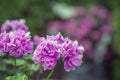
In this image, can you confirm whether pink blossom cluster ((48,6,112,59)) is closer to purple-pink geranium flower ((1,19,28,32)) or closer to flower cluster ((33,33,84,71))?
purple-pink geranium flower ((1,19,28,32))

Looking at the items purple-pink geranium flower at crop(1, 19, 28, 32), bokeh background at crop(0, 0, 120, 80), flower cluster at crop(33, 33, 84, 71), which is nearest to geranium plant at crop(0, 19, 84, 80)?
flower cluster at crop(33, 33, 84, 71)

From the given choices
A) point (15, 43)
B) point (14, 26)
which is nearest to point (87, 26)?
point (14, 26)

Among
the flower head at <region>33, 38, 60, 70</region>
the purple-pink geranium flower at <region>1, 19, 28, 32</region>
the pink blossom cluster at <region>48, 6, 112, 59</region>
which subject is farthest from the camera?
the pink blossom cluster at <region>48, 6, 112, 59</region>

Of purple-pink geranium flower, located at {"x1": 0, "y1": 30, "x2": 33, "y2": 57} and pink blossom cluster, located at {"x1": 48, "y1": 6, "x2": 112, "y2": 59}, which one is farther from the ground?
pink blossom cluster, located at {"x1": 48, "y1": 6, "x2": 112, "y2": 59}

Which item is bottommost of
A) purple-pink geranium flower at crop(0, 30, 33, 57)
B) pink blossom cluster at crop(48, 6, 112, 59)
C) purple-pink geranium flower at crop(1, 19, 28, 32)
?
purple-pink geranium flower at crop(0, 30, 33, 57)

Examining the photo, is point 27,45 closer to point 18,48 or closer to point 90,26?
point 18,48

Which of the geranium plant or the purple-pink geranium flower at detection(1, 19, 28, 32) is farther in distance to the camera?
the purple-pink geranium flower at detection(1, 19, 28, 32)

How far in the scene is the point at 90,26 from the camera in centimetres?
525

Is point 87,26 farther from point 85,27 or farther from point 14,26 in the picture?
point 14,26

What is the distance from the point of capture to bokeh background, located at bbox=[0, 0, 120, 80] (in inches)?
206

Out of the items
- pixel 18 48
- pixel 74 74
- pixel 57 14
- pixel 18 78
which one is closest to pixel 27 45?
pixel 18 48

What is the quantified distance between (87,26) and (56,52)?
3.57 m

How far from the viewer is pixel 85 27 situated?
5238mm

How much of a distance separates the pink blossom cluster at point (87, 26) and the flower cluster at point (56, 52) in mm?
3406
